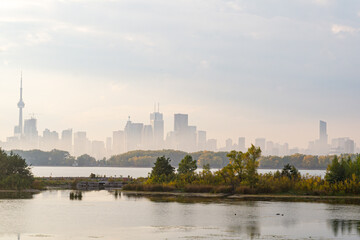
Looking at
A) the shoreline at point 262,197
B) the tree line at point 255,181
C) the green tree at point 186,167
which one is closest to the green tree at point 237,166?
the tree line at point 255,181

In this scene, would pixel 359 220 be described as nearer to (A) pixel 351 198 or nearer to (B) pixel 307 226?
(B) pixel 307 226

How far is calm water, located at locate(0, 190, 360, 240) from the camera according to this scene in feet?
112

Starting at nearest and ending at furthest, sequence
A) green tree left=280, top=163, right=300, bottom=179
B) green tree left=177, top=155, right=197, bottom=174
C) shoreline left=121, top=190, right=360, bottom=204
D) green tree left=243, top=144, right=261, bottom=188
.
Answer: shoreline left=121, top=190, right=360, bottom=204
green tree left=243, top=144, right=261, bottom=188
green tree left=280, top=163, right=300, bottom=179
green tree left=177, top=155, right=197, bottom=174

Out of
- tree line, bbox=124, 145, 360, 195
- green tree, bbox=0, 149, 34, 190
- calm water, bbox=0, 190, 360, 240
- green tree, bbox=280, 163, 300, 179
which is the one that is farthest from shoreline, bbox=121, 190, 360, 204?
green tree, bbox=0, 149, 34, 190

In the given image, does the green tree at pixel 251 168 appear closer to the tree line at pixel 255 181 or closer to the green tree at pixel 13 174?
the tree line at pixel 255 181

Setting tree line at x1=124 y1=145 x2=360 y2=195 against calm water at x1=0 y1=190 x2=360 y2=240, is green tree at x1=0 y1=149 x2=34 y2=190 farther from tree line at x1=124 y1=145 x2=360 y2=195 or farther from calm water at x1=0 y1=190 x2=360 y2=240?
calm water at x1=0 y1=190 x2=360 y2=240

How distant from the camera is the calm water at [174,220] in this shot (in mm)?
34000

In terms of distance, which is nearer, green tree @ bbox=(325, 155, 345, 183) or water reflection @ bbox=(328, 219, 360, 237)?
water reflection @ bbox=(328, 219, 360, 237)

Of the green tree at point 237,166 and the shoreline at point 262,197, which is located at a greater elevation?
the green tree at point 237,166

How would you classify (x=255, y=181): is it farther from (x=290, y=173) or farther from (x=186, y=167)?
(x=186, y=167)

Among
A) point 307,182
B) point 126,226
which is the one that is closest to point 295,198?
point 307,182

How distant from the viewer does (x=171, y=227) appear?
37.3 metres

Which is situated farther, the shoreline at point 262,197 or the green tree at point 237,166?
the green tree at point 237,166

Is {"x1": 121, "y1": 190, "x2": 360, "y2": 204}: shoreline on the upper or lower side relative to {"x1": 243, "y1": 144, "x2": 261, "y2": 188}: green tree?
lower
